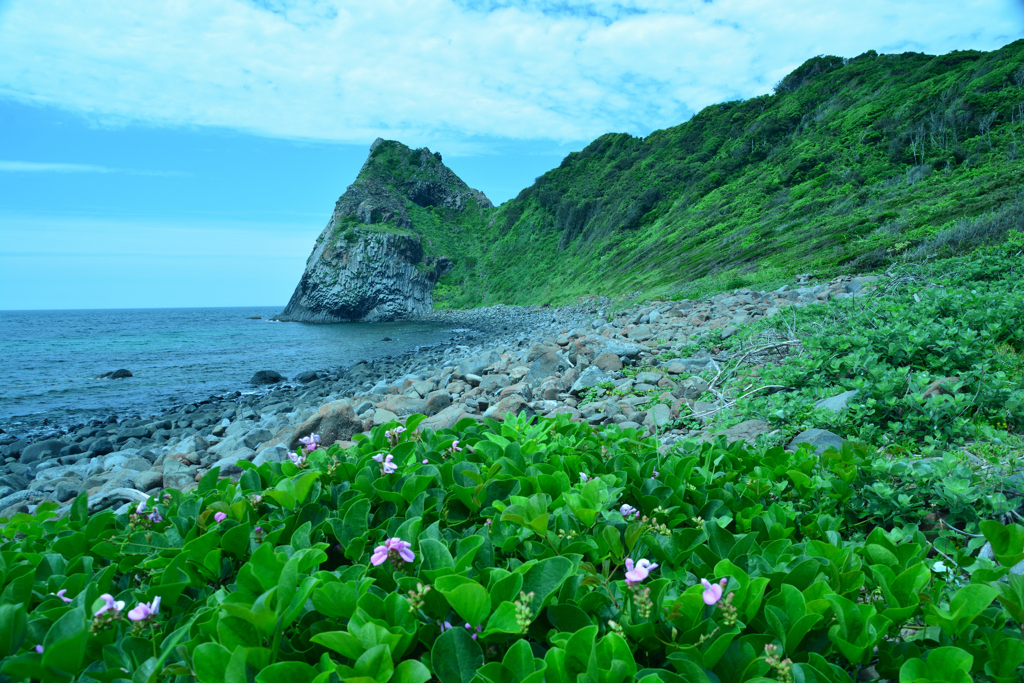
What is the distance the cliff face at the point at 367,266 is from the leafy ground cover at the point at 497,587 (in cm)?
7161

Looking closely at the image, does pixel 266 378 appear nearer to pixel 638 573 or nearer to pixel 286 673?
pixel 286 673

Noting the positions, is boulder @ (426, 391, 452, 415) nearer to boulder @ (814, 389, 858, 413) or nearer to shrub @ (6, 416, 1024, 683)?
boulder @ (814, 389, 858, 413)

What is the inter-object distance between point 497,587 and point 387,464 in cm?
86

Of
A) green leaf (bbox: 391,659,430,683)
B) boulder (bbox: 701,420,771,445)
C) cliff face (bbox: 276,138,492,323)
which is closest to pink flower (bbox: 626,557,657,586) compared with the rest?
green leaf (bbox: 391,659,430,683)

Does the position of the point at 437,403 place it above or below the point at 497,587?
below

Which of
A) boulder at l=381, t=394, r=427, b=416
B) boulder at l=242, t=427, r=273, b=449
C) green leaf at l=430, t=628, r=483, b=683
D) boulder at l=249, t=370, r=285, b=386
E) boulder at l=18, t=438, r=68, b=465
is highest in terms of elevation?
green leaf at l=430, t=628, r=483, b=683

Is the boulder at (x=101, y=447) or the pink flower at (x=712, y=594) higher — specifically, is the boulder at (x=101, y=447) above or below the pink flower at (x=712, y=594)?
below

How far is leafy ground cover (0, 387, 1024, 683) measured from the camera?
3.56ft

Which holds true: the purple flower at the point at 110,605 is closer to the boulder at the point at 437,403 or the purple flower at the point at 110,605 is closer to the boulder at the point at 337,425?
the boulder at the point at 337,425

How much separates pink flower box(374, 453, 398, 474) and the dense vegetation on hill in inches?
537

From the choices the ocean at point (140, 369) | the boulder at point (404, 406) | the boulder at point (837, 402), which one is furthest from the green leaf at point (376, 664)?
the ocean at point (140, 369)

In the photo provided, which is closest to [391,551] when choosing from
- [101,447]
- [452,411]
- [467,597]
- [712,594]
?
[467,597]

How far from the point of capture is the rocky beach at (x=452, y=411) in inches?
191

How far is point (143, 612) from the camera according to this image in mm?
1186
